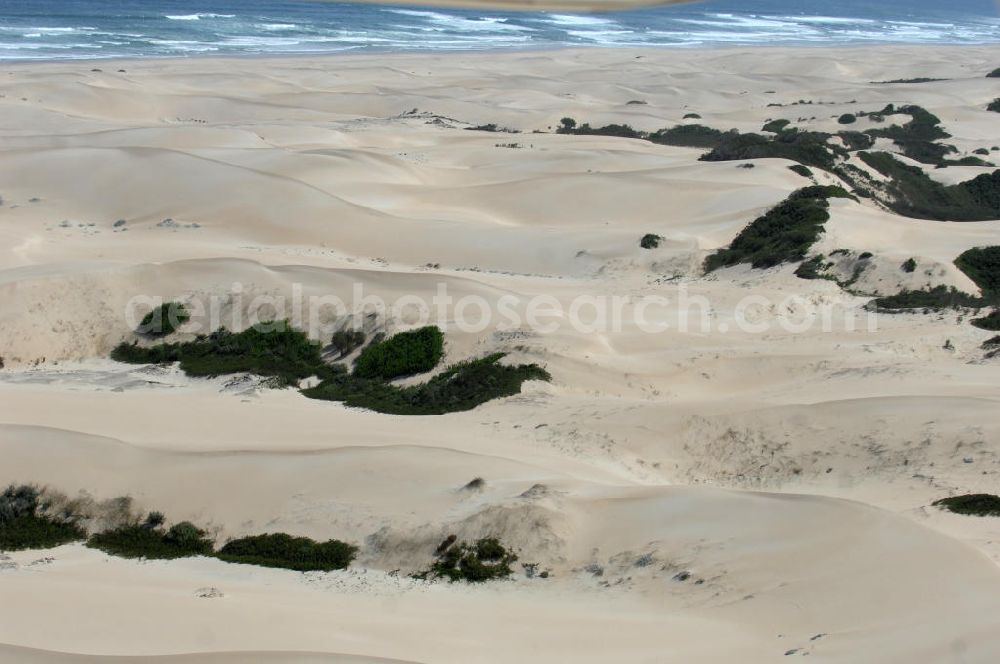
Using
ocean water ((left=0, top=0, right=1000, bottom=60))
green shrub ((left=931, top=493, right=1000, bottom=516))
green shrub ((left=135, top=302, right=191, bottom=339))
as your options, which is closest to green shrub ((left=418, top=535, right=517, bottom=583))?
green shrub ((left=931, top=493, right=1000, bottom=516))

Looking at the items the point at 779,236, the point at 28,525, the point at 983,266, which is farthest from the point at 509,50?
the point at 28,525

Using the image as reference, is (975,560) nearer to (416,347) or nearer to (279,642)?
(279,642)

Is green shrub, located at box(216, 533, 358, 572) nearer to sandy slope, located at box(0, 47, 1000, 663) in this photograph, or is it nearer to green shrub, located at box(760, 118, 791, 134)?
sandy slope, located at box(0, 47, 1000, 663)

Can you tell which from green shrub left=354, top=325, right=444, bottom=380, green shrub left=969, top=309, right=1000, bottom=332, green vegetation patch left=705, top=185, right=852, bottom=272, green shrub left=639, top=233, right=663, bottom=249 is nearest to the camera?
green shrub left=354, top=325, right=444, bottom=380

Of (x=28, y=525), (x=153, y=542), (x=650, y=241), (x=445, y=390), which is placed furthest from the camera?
(x=650, y=241)

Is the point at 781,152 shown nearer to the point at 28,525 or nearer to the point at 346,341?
the point at 346,341

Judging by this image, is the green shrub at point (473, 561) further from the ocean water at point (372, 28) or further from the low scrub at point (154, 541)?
the ocean water at point (372, 28)
